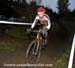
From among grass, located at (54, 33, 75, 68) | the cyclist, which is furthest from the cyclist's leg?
grass, located at (54, 33, 75, 68)

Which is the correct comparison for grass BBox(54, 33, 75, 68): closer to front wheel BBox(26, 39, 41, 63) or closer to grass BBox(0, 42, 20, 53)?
front wheel BBox(26, 39, 41, 63)

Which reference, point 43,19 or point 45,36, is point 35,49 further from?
point 43,19

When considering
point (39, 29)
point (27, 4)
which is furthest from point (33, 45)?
point (27, 4)

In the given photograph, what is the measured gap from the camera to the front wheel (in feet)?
10.5

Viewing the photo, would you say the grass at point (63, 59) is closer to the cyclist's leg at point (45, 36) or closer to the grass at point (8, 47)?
the cyclist's leg at point (45, 36)

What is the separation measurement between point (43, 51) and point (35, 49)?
0.07 meters

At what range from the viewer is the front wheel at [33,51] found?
319cm

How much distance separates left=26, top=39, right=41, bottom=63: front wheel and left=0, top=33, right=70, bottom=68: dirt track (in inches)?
1.3

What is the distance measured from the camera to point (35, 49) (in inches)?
126

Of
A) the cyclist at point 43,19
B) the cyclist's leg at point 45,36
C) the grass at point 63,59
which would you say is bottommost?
the grass at point 63,59

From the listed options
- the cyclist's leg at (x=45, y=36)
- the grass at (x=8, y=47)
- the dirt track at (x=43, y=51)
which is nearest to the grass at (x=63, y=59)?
the dirt track at (x=43, y=51)

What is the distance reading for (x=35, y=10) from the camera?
3188 mm

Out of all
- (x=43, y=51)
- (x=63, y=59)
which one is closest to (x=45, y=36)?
(x=43, y=51)

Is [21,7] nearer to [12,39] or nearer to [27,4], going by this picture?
[27,4]
